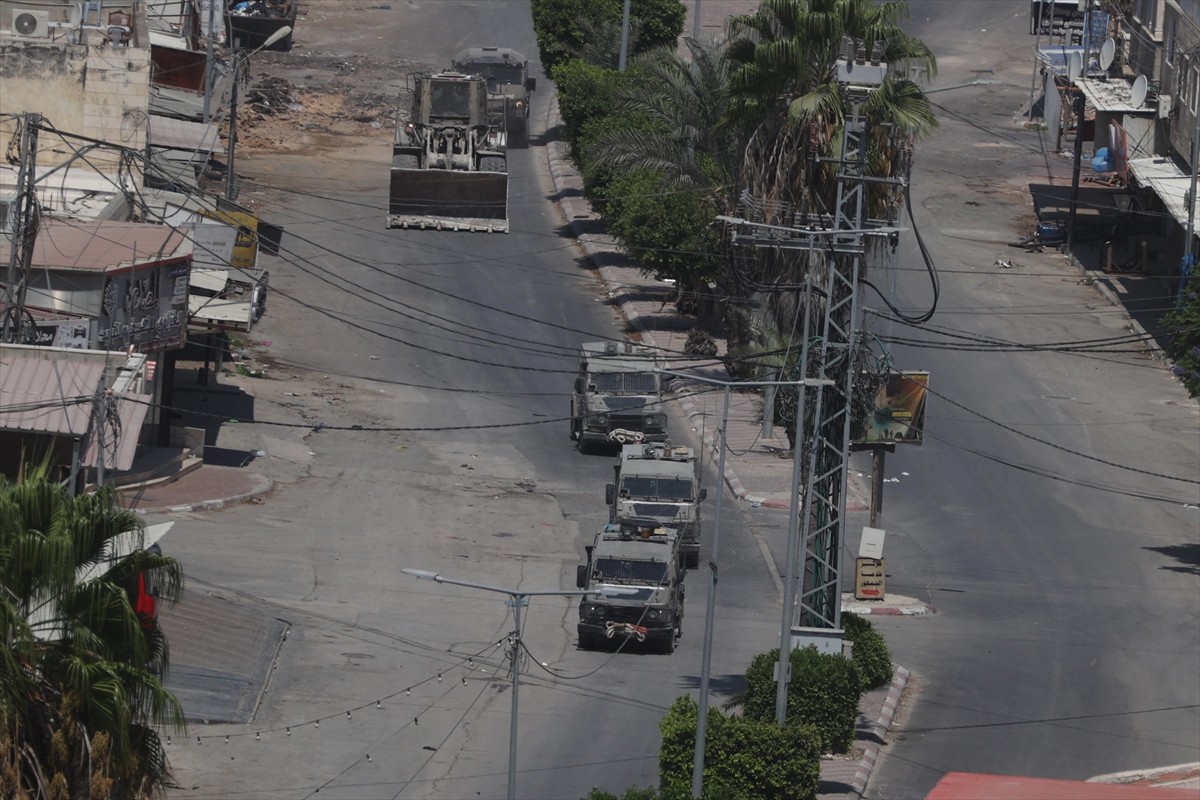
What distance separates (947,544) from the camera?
45.1 m

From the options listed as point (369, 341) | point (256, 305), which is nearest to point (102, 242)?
point (256, 305)

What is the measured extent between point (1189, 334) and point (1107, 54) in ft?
84.3

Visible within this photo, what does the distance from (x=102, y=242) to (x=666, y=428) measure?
1436 cm

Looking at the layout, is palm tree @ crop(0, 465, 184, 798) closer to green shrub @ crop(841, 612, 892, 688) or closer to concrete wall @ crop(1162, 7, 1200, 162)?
green shrub @ crop(841, 612, 892, 688)

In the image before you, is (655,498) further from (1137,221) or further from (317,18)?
(317,18)

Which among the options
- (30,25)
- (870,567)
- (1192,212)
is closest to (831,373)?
(870,567)

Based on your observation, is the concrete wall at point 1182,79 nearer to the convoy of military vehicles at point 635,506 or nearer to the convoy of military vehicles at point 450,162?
the convoy of military vehicles at point 635,506

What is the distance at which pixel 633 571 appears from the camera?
3681 cm

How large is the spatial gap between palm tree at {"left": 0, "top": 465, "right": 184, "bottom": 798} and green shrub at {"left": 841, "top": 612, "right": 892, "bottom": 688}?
15.6m

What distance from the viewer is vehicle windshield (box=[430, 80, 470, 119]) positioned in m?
64.7

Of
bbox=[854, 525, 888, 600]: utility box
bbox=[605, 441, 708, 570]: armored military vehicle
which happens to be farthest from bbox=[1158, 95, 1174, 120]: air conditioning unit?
bbox=[854, 525, 888, 600]: utility box

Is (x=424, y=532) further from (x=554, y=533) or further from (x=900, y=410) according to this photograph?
(x=900, y=410)

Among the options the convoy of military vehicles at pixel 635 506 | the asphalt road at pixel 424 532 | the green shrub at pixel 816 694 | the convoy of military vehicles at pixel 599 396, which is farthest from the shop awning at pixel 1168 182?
the green shrub at pixel 816 694

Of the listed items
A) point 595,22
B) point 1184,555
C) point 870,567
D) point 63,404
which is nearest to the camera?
point 63,404
